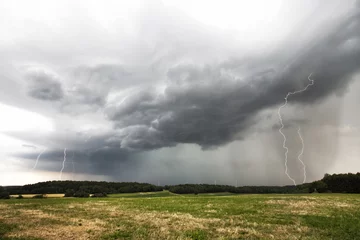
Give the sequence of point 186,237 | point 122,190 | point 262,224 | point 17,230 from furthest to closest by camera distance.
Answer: point 122,190 < point 262,224 < point 17,230 < point 186,237

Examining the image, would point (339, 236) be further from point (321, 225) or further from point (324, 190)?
point (324, 190)

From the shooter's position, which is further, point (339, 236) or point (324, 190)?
point (324, 190)

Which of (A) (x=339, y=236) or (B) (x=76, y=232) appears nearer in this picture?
(A) (x=339, y=236)

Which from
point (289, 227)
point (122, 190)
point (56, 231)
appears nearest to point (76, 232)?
point (56, 231)

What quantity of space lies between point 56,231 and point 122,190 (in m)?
146

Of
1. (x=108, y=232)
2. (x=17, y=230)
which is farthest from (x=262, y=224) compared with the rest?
(x=17, y=230)

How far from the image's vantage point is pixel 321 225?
2070 centimetres

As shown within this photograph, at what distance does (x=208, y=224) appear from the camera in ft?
70.2

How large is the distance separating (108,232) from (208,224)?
8116 millimetres

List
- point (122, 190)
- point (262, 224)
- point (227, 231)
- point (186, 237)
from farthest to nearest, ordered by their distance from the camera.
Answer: point (122, 190) < point (262, 224) < point (227, 231) < point (186, 237)

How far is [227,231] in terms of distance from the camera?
18375 mm


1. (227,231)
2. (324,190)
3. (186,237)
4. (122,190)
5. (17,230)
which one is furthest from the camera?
(122,190)

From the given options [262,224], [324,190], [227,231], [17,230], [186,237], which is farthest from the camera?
[324,190]

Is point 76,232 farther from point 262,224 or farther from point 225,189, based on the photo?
point 225,189
